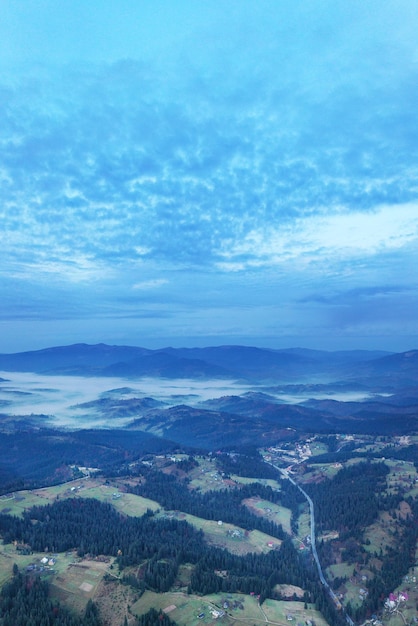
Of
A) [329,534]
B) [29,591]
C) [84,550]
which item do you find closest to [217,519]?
[329,534]

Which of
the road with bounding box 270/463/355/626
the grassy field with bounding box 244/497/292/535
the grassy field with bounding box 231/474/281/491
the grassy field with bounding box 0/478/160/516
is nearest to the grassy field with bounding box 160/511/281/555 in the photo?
the road with bounding box 270/463/355/626

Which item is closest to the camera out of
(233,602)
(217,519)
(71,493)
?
(233,602)

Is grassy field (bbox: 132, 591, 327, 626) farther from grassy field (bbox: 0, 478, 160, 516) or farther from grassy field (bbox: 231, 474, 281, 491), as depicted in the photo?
grassy field (bbox: 231, 474, 281, 491)

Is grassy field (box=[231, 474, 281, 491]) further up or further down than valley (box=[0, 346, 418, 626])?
further down

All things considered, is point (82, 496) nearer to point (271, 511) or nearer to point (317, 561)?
point (271, 511)

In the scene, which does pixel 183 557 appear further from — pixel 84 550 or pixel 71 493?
pixel 71 493

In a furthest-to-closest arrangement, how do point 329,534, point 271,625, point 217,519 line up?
point 217,519 < point 329,534 < point 271,625

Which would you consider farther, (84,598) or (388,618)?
(388,618)

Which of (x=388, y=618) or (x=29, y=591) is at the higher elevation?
(x=29, y=591)

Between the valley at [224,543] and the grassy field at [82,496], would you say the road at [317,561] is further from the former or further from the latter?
the grassy field at [82,496]
